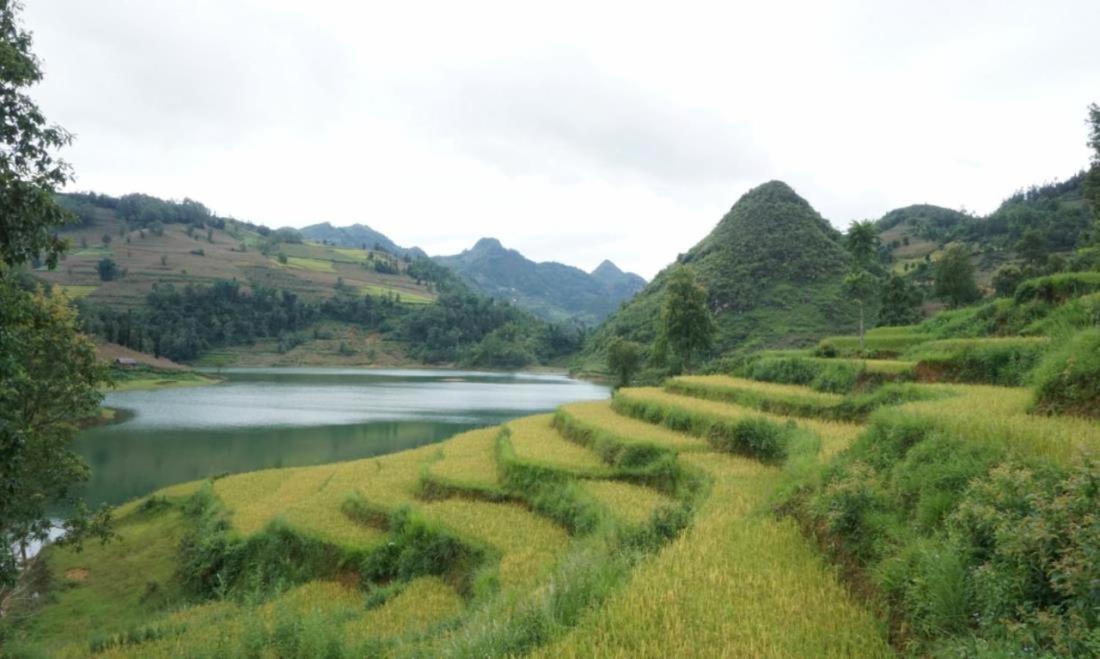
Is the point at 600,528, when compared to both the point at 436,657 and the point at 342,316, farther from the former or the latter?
the point at 342,316

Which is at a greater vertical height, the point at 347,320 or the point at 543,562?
the point at 347,320

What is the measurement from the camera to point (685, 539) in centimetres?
859

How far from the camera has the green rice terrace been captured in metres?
5.39

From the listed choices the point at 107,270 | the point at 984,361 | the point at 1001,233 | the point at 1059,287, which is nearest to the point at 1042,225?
the point at 1001,233

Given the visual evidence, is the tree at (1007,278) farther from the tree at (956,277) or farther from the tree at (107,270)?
the tree at (107,270)

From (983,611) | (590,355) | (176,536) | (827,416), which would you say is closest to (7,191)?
(983,611)

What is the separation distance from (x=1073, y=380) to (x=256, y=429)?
49377 mm

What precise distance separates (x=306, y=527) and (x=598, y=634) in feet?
45.4

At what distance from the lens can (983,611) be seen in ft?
16.3

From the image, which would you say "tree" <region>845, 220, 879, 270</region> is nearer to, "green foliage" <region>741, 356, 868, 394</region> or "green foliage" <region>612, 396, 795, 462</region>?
"green foliage" <region>741, 356, 868, 394</region>

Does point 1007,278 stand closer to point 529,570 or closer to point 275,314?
point 529,570

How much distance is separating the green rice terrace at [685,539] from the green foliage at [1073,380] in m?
0.07

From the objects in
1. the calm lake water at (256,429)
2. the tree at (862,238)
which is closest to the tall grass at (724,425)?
the tree at (862,238)

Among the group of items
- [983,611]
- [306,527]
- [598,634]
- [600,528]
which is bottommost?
[306,527]
